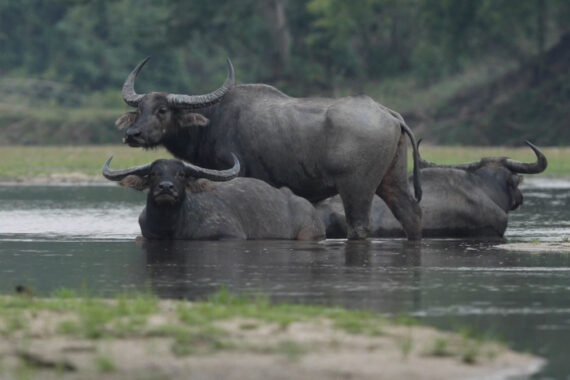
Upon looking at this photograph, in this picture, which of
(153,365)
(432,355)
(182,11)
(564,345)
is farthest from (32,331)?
(182,11)

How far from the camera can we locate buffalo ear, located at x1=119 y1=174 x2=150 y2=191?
17.0 meters

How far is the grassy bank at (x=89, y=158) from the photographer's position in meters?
38.8

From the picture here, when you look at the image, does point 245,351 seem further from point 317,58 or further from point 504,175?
point 317,58

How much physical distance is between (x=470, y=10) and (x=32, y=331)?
46.8 m

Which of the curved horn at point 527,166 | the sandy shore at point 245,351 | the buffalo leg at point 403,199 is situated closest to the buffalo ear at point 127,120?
the buffalo leg at point 403,199

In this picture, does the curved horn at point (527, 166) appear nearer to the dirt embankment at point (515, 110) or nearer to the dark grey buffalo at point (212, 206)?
the dark grey buffalo at point (212, 206)

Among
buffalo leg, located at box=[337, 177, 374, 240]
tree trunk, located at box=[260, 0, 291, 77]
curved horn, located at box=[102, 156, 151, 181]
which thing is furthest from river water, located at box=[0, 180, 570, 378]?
tree trunk, located at box=[260, 0, 291, 77]

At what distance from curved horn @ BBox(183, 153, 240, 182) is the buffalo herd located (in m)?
0.01

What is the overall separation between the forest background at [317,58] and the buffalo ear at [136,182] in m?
34.5

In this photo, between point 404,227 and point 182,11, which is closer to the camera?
point 404,227

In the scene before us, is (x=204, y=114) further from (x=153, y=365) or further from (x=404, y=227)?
(x=153, y=365)

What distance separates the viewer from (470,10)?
180 ft

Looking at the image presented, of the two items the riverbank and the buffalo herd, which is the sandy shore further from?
the buffalo herd

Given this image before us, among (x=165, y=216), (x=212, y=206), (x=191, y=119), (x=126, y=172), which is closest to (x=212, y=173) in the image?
(x=212, y=206)
